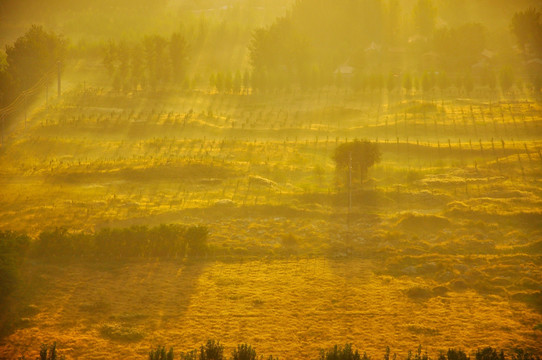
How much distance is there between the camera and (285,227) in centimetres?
3597

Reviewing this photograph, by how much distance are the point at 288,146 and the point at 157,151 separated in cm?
1574

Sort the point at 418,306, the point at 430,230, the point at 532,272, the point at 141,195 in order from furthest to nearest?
1. the point at 141,195
2. the point at 430,230
3. the point at 532,272
4. the point at 418,306

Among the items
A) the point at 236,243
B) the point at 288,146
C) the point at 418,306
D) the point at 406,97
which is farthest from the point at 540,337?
the point at 406,97

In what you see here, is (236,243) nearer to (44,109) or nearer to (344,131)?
(344,131)

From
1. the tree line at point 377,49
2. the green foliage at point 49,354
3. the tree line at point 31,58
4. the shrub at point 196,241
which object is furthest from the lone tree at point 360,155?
the tree line at point 31,58

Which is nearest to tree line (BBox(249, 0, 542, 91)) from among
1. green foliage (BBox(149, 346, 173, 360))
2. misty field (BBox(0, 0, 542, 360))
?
misty field (BBox(0, 0, 542, 360))

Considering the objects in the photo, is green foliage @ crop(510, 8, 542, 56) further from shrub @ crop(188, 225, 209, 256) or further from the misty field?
shrub @ crop(188, 225, 209, 256)

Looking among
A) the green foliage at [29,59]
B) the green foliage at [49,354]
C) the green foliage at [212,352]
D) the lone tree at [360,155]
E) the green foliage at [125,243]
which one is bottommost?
the green foliage at [49,354]

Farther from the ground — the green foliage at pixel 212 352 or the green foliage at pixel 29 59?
the green foliage at pixel 29 59

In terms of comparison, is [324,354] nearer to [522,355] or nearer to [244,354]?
[244,354]

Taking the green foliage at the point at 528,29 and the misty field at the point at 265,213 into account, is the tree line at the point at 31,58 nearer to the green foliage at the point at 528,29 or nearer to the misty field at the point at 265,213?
the misty field at the point at 265,213

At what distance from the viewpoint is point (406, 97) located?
85750 millimetres

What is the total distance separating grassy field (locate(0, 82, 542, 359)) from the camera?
22000 millimetres

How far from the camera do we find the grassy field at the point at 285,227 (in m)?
22.0
